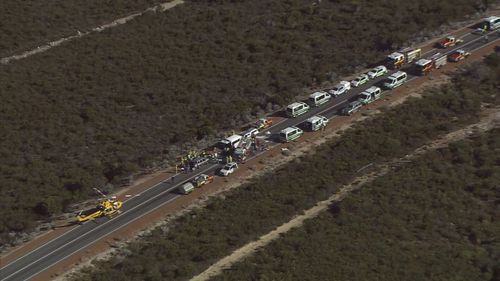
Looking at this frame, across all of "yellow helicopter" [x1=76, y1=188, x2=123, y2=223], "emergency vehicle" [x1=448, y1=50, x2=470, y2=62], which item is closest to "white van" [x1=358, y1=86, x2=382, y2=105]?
"emergency vehicle" [x1=448, y1=50, x2=470, y2=62]

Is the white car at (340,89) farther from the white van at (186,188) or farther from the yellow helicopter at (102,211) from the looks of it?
the yellow helicopter at (102,211)

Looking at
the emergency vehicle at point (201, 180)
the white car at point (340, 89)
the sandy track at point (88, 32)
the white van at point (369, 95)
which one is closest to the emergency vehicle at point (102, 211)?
the emergency vehicle at point (201, 180)

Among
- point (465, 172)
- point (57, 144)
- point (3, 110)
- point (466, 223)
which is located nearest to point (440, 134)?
point (465, 172)

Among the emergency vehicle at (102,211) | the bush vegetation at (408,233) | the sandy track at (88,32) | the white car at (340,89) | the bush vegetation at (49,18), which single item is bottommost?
the bush vegetation at (408,233)

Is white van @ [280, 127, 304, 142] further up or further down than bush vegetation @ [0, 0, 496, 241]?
further down

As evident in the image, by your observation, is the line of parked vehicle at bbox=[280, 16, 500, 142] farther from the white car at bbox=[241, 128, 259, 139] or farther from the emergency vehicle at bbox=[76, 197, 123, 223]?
the emergency vehicle at bbox=[76, 197, 123, 223]

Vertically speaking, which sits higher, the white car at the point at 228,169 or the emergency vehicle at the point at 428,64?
the white car at the point at 228,169

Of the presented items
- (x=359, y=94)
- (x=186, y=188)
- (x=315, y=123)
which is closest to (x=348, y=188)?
(x=315, y=123)
